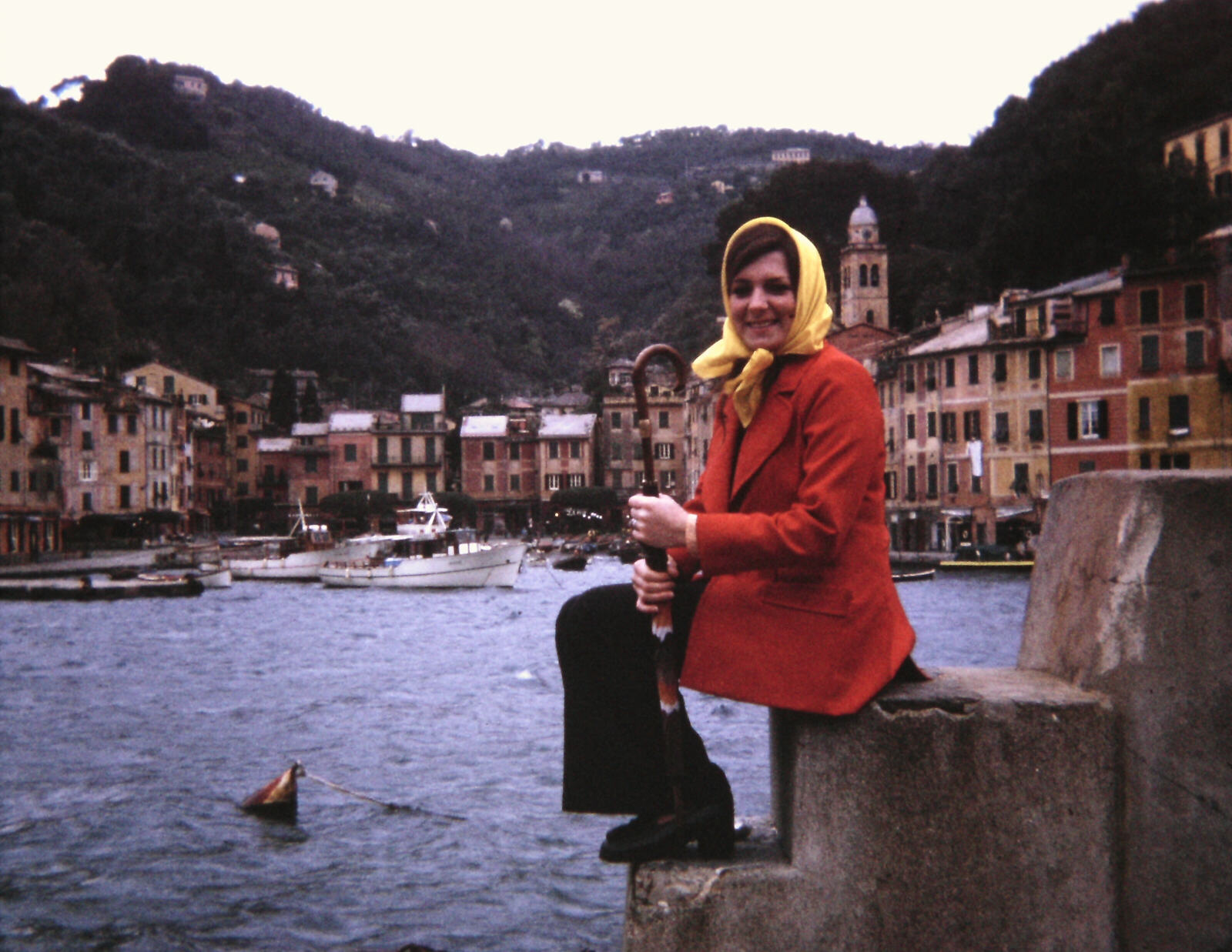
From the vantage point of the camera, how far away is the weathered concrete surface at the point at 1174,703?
9.20ft

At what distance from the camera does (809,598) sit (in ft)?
9.22

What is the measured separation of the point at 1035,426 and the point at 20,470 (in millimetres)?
43454

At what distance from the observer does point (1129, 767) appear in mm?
2852

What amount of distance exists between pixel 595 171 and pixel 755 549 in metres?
192

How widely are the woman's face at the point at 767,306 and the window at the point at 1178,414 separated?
47711 mm

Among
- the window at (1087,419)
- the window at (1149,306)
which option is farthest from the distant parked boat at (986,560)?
the window at (1149,306)

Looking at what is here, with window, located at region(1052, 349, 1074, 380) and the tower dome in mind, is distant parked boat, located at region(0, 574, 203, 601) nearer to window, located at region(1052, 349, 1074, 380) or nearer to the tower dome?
window, located at region(1052, 349, 1074, 380)

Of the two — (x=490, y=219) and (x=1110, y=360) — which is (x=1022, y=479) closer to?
(x=1110, y=360)

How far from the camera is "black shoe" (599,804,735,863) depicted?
9.93ft

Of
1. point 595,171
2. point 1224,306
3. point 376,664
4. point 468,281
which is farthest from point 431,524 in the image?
point 595,171

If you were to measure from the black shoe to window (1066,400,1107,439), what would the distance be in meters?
49.3

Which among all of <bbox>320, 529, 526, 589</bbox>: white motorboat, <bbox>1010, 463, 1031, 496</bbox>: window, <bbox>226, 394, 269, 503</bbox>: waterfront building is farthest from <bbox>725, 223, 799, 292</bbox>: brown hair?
<bbox>226, 394, 269, 503</bbox>: waterfront building

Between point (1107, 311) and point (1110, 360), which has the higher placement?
point (1107, 311)

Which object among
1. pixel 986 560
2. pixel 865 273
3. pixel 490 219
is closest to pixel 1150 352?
pixel 986 560
